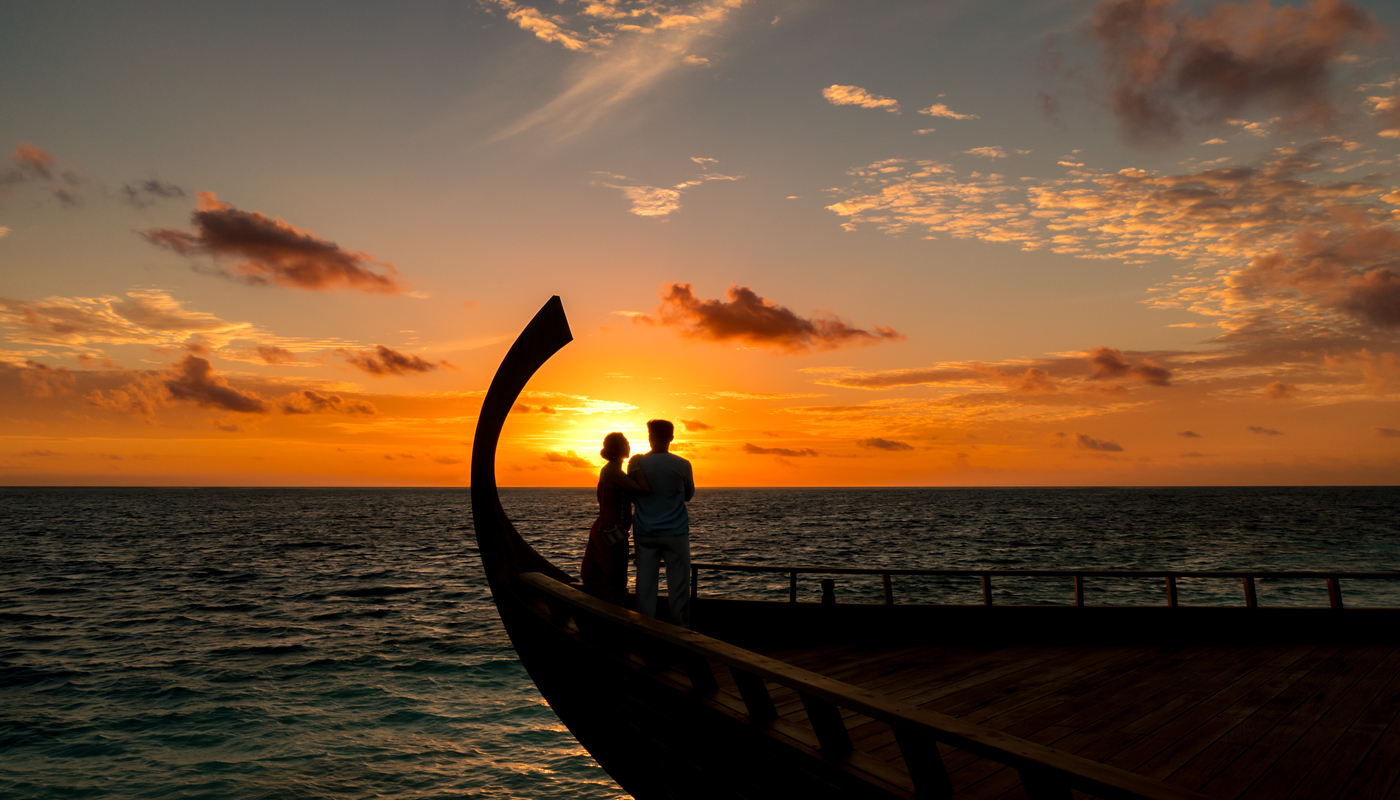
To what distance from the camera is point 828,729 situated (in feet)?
10.8

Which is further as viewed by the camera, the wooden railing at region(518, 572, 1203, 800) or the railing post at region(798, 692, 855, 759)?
the railing post at region(798, 692, 855, 759)

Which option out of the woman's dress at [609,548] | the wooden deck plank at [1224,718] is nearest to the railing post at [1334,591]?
the wooden deck plank at [1224,718]

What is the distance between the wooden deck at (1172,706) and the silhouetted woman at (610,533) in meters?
1.66

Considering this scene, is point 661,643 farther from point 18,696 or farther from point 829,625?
point 18,696

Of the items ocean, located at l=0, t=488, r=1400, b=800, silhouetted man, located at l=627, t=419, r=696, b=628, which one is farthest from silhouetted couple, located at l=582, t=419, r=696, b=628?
ocean, located at l=0, t=488, r=1400, b=800

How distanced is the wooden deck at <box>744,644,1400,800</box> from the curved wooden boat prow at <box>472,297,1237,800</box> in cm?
70

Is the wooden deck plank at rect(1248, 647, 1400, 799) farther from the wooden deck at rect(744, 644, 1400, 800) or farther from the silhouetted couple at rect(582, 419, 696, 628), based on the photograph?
the silhouetted couple at rect(582, 419, 696, 628)

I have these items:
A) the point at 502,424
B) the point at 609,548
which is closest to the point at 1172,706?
the point at 609,548

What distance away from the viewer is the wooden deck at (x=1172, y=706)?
4367mm

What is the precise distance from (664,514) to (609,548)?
→ 0.82m

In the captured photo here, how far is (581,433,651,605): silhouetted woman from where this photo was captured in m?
5.16

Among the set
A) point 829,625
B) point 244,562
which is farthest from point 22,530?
point 829,625

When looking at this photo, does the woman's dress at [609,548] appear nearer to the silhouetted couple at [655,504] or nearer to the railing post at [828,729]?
the silhouetted couple at [655,504]

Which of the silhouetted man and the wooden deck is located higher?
the silhouetted man
